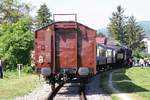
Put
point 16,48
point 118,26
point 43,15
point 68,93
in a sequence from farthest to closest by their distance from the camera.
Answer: point 118,26, point 43,15, point 16,48, point 68,93

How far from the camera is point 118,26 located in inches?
5207

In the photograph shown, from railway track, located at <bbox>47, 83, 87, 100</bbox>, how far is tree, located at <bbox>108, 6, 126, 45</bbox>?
10450 cm

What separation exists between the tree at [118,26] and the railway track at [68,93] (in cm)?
10450

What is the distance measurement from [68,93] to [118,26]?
363 feet

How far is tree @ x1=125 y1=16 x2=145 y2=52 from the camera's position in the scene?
133750 mm

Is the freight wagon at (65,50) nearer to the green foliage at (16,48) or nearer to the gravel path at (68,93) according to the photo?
the gravel path at (68,93)

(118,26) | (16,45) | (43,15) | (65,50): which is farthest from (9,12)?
(118,26)

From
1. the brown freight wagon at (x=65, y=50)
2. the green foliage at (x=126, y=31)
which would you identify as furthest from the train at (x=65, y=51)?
the green foliage at (x=126, y=31)

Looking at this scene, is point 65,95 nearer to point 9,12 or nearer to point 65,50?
point 65,50

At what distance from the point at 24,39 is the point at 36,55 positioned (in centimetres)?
1816

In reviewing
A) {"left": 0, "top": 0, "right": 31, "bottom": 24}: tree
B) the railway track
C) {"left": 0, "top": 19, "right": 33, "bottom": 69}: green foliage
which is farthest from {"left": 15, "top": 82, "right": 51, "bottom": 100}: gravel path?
{"left": 0, "top": 0, "right": 31, "bottom": 24}: tree

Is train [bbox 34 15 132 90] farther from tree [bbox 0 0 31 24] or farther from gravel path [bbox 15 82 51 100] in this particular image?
tree [bbox 0 0 31 24]

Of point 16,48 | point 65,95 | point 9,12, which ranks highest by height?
point 9,12

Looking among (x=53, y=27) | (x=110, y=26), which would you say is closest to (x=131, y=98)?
(x=53, y=27)
